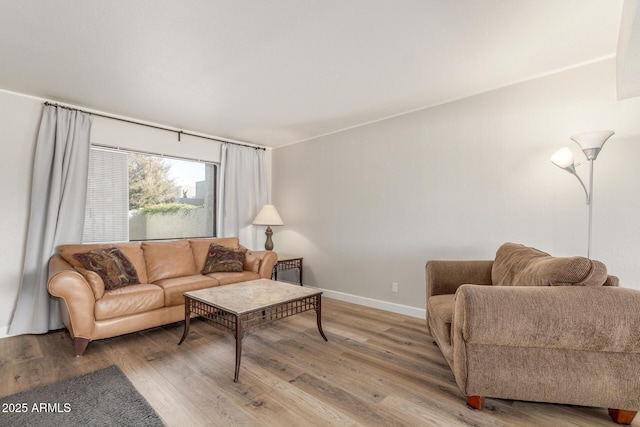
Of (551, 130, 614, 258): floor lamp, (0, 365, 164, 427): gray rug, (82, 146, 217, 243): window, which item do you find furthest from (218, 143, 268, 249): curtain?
(551, 130, 614, 258): floor lamp

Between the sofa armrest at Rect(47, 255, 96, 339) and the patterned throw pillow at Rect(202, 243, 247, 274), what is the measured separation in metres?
1.23

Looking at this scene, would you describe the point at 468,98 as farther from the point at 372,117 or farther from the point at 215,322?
the point at 215,322

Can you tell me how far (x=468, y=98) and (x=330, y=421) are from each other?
3.04 metres

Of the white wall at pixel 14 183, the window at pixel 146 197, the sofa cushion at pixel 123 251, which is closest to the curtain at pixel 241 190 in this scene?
the window at pixel 146 197

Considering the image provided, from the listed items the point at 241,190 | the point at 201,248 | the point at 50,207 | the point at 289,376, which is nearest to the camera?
the point at 289,376

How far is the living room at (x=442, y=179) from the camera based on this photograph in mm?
2262

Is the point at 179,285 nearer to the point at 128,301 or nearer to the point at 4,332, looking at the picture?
the point at 128,301

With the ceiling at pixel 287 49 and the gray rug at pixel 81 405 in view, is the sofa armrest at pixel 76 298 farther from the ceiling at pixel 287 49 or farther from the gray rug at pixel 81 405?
the ceiling at pixel 287 49

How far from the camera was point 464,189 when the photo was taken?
2.97 meters

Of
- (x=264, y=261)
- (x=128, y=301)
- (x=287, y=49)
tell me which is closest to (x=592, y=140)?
(x=287, y=49)

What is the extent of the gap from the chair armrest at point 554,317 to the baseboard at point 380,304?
1675 millimetres

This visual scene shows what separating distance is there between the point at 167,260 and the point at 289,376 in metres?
2.07

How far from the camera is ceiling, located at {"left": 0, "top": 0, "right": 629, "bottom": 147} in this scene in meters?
1.70

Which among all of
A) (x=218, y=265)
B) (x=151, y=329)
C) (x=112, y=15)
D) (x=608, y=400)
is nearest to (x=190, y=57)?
(x=112, y=15)
